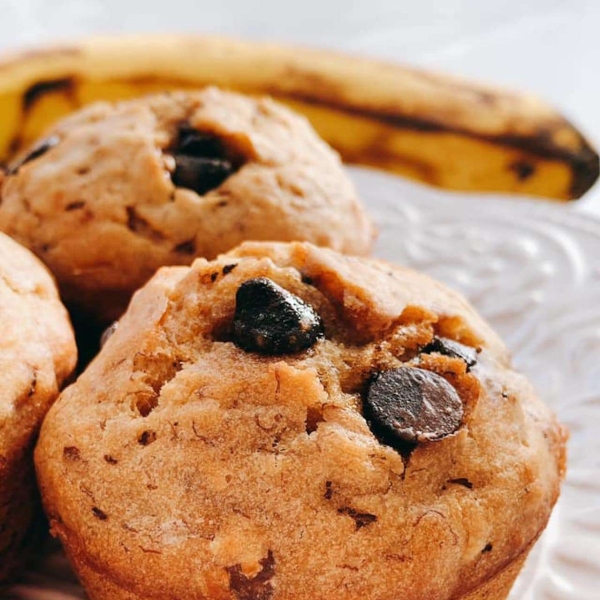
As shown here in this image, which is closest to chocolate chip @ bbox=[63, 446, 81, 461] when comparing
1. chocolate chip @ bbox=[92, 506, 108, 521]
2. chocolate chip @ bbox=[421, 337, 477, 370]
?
chocolate chip @ bbox=[92, 506, 108, 521]

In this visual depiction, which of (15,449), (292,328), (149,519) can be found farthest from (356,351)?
(15,449)

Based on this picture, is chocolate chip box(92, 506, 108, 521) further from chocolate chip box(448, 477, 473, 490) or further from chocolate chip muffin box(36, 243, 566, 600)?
chocolate chip box(448, 477, 473, 490)

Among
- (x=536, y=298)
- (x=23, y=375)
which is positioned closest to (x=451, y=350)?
(x=23, y=375)

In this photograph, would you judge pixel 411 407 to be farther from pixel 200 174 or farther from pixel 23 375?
pixel 200 174

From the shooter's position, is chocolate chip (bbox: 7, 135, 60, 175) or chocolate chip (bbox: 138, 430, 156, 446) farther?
chocolate chip (bbox: 7, 135, 60, 175)

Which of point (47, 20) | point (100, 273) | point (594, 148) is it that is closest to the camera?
point (100, 273)

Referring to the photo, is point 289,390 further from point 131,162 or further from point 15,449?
point 131,162

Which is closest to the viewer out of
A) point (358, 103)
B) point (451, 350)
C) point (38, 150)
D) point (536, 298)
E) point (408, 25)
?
point (451, 350)
